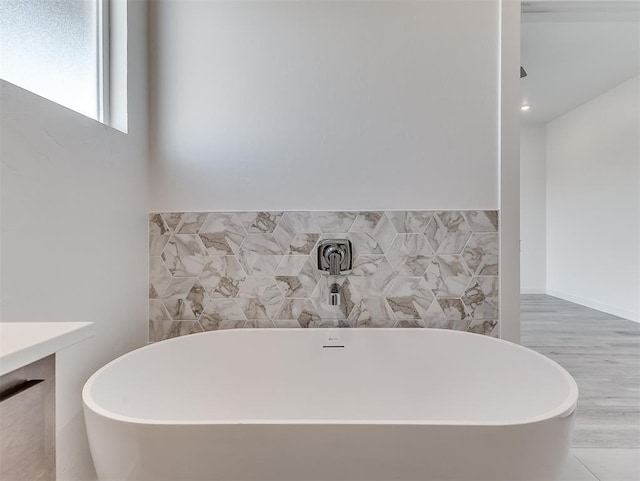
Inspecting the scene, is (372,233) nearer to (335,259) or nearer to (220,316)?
(335,259)

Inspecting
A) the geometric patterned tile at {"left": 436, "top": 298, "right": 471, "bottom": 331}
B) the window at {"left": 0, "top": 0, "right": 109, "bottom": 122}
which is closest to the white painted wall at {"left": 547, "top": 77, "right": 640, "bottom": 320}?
the geometric patterned tile at {"left": 436, "top": 298, "right": 471, "bottom": 331}

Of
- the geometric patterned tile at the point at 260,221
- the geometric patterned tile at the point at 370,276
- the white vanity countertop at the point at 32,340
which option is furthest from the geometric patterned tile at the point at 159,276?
the white vanity countertop at the point at 32,340

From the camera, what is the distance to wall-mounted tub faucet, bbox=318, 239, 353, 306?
164 cm

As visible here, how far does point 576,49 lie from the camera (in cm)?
318

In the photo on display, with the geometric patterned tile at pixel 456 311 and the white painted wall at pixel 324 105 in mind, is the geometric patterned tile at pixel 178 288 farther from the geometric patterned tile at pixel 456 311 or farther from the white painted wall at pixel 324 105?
the geometric patterned tile at pixel 456 311

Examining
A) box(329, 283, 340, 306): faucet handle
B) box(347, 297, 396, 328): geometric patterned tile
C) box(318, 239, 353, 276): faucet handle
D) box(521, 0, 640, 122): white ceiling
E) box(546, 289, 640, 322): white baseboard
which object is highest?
box(521, 0, 640, 122): white ceiling

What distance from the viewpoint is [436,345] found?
1582mm

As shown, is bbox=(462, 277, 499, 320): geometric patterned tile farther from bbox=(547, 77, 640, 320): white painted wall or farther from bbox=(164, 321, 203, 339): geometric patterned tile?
bbox=(547, 77, 640, 320): white painted wall

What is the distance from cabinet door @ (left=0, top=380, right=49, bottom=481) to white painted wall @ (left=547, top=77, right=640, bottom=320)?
16.6 feet

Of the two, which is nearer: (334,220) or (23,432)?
(23,432)

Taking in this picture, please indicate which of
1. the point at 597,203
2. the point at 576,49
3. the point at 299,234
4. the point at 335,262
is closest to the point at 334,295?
the point at 335,262

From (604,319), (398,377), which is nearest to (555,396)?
(398,377)

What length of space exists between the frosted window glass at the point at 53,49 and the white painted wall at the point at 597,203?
198 inches

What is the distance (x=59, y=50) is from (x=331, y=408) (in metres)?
1.84
